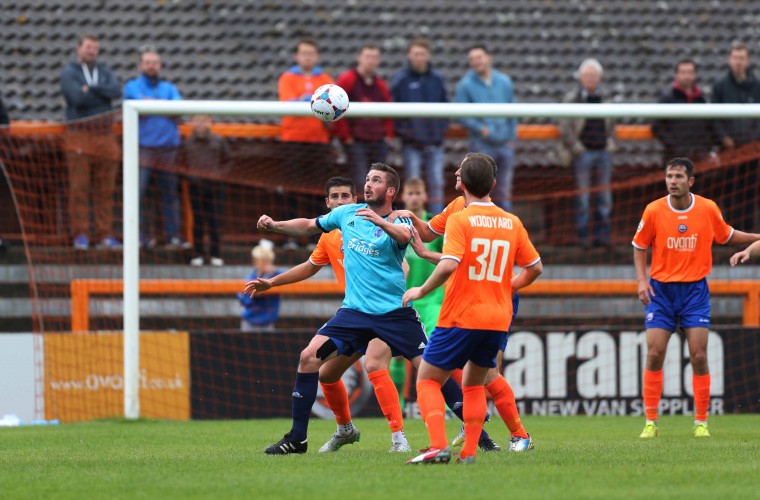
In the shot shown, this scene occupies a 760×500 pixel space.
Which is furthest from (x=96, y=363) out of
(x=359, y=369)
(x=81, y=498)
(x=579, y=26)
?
(x=579, y=26)

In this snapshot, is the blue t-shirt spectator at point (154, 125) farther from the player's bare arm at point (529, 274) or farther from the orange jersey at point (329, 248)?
the player's bare arm at point (529, 274)

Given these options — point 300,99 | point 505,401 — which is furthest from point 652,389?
point 300,99

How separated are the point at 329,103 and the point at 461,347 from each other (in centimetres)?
301

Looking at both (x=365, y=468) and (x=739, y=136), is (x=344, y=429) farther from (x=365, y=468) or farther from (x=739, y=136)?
(x=739, y=136)

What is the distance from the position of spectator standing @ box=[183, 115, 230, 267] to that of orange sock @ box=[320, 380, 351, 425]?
6.67 meters

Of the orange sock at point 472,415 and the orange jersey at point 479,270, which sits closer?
the orange jersey at point 479,270

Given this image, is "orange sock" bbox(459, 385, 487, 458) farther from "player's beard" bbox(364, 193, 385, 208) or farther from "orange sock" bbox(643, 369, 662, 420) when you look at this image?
"orange sock" bbox(643, 369, 662, 420)

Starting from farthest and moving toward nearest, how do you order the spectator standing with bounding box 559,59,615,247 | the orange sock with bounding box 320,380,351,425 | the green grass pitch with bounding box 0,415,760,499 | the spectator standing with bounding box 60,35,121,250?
the spectator standing with bounding box 559,59,615,247 → the spectator standing with bounding box 60,35,121,250 → the orange sock with bounding box 320,380,351,425 → the green grass pitch with bounding box 0,415,760,499

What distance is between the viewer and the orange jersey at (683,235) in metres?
10.1

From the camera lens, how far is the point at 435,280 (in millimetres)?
7027

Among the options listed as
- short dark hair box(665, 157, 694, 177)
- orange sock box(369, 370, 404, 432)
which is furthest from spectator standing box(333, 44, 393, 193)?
orange sock box(369, 370, 404, 432)

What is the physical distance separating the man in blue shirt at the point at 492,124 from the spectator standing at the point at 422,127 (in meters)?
0.34

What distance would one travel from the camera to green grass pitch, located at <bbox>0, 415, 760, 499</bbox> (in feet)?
20.9

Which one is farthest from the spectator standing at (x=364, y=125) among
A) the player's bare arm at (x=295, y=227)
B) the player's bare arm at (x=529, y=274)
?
the player's bare arm at (x=529, y=274)
